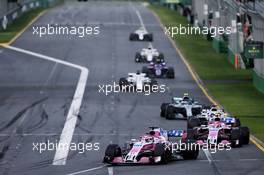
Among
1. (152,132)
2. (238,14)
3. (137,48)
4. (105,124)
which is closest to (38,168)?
(152,132)

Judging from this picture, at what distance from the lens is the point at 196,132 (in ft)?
137

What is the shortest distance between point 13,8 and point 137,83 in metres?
57.8

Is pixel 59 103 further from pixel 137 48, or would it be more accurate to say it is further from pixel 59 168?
pixel 137 48

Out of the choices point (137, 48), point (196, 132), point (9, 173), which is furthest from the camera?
point (137, 48)

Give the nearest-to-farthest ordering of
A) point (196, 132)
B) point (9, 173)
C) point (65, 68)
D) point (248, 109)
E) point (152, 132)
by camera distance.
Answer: point (9, 173) < point (152, 132) < point (196, 132) < point (248, 109) < point (65, 68)

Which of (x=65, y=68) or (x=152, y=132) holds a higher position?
(x=152, y=132)

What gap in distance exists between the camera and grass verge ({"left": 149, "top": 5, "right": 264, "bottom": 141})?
2158 inches

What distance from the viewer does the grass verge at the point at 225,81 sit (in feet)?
180

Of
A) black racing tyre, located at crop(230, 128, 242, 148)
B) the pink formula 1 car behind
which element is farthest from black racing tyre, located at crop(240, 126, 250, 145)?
the pink formula 1 car behind

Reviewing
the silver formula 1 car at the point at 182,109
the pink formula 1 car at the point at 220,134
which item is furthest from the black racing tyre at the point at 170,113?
the pink formula 1 car at the point at 220,134

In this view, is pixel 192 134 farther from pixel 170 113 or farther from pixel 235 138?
pixel 170 113

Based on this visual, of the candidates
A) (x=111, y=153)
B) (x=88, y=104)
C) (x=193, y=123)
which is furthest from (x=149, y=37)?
(x=111, y=153)

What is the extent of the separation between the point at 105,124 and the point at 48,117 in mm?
4108

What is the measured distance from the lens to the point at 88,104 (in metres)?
59.2
